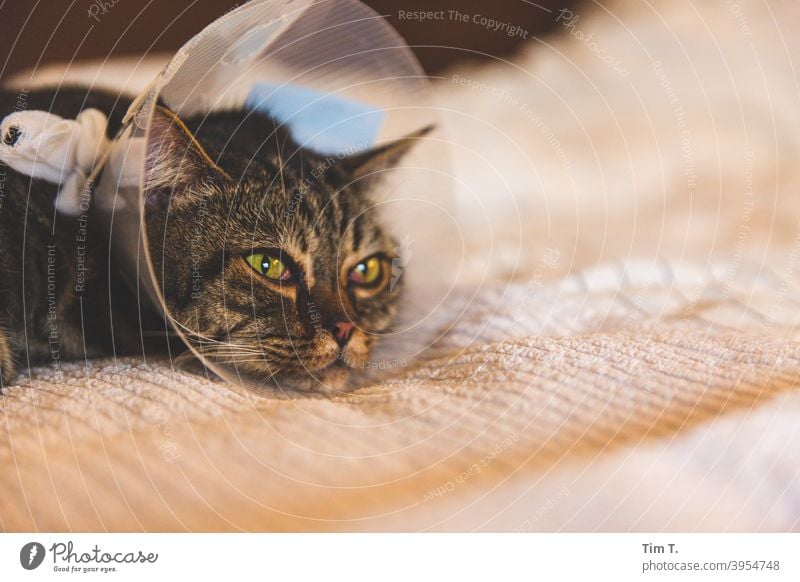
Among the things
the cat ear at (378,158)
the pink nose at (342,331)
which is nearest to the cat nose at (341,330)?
the pink nose at (342,331)

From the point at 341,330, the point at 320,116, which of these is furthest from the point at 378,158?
the point at 341,330

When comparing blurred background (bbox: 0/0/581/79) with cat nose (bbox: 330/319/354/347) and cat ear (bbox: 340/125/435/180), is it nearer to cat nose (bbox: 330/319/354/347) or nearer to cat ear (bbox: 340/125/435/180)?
cat ear (bbox: 340/125/435/180)

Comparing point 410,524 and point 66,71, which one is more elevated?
point 66,71

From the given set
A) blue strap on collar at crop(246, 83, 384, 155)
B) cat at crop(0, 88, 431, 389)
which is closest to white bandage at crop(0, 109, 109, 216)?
cat at crop(0, 88, 431, 389)

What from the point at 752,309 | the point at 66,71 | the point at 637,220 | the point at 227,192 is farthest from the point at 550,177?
the point at 66,71

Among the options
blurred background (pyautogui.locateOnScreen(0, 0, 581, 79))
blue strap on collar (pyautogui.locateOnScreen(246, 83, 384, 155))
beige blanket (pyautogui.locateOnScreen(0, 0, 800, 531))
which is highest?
blurred background (pyautogui.locateOnScreen(0, 0, 581, 79))

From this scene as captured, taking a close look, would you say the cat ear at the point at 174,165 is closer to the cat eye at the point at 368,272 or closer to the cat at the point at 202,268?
the cat at the point at 202,268
